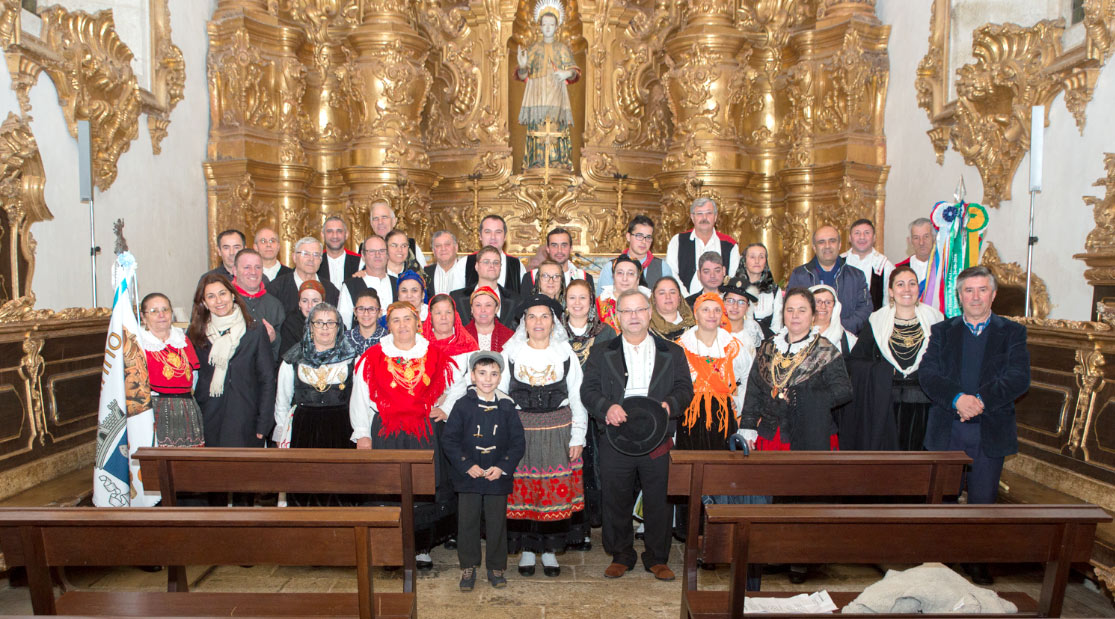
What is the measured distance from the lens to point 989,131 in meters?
6.39

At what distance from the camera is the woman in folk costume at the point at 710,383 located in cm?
429

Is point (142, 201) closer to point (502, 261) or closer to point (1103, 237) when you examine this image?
point (502, 261)

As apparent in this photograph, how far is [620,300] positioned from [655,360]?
36 centimetres

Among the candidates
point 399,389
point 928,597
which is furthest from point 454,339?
point 928,597

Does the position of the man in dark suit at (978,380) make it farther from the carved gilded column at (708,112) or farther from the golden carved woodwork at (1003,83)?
the carved gilded column at (708,112)

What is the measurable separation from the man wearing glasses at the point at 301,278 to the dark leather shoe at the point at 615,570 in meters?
2.48

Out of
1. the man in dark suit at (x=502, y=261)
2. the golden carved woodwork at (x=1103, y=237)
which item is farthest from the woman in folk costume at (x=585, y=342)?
the golden carved woodwork at (x=1103, y=237)

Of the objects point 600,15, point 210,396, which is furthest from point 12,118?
point 600,15

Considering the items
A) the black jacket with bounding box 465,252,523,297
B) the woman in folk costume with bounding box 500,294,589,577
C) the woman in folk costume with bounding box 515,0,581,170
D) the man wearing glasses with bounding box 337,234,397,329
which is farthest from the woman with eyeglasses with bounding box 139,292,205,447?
the woman in folk costume with bounding box 515,0,581,170

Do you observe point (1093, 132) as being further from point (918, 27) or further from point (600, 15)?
point (600, 15)

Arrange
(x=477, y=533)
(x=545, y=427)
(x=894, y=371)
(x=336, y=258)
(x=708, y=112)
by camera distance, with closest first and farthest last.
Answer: (x=477, y=533), (x=545, y=427), (x=894, y=371), (x=336, y=258), (x=708, y=112)

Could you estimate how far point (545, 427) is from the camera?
161 inches

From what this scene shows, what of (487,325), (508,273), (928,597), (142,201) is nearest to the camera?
(928,597)

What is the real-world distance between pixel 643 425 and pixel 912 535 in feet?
5.34
